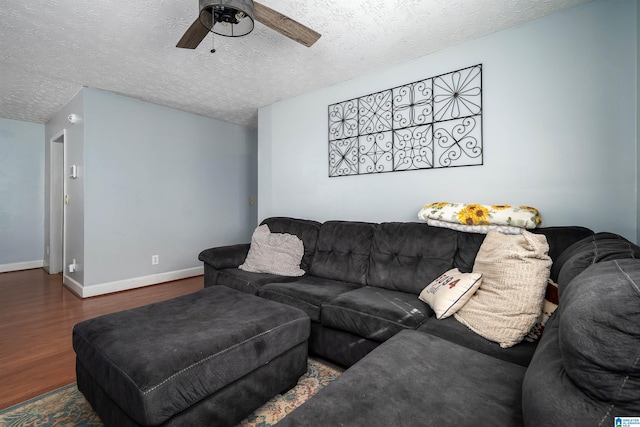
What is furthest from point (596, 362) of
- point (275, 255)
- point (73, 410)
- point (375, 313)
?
point (275, 255)

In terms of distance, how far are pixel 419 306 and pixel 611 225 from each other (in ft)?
4.28

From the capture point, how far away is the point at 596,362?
0.58m

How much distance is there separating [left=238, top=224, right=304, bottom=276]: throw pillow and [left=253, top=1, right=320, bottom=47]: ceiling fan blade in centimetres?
169

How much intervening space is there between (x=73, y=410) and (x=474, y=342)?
2.04 m

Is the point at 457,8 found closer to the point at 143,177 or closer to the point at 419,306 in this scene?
the point at 419,306

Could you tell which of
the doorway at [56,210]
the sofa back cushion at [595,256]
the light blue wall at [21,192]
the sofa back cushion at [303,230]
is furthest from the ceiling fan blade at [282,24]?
the light blue wall at [21,192]

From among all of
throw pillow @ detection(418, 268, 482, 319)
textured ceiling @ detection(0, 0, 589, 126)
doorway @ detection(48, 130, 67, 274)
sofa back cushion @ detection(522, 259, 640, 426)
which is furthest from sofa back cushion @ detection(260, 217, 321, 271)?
doorway @ detection(48, 130, 67, 274)

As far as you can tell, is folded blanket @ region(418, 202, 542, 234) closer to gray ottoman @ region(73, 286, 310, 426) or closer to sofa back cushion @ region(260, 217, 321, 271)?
sofa back cushion @ region(260, 217, 321, 271)

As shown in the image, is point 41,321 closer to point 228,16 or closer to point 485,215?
point 228,16

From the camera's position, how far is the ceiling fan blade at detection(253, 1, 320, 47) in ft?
5.35

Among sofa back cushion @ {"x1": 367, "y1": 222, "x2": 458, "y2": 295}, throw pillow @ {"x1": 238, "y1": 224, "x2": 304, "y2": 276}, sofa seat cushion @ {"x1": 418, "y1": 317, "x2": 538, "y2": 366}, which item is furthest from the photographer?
throw pillow @ {"x1": 238, "y1": 224, "x2": 304, "y2": 276}

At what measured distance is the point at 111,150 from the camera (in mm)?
3531

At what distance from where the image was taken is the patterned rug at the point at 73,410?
1439 mm

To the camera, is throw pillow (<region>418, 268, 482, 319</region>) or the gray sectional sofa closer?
the gray sectional sofa
